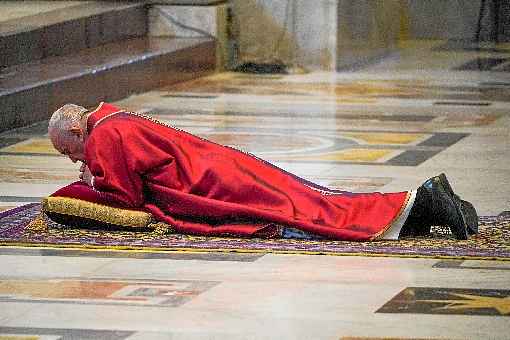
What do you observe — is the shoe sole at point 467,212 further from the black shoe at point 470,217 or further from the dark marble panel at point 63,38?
the dark marble panel at point 63,38

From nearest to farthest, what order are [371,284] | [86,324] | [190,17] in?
1. [86,324]
2. [371,284]
3. [190,17]

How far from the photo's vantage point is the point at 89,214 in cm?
540

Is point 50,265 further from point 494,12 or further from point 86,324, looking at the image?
point 494,12

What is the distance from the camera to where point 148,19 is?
12.3 m

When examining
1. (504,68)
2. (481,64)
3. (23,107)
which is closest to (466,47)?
(481,64)

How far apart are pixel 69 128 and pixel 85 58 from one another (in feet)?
16.7

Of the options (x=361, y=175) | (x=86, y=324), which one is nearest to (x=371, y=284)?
(x=86, y=324)

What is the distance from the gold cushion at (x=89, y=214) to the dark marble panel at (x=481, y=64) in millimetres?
7385

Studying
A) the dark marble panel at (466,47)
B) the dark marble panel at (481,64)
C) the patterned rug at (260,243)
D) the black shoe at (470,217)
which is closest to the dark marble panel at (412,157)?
the patterned rug at (260,243)

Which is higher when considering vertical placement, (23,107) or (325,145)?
(23,107)

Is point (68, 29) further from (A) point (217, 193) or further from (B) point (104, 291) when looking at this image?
(B) point (104, 291)

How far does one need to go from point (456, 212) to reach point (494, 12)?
10008 mm

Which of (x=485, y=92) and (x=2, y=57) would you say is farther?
(x=485, y=92)

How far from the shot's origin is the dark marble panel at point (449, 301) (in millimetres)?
4285
